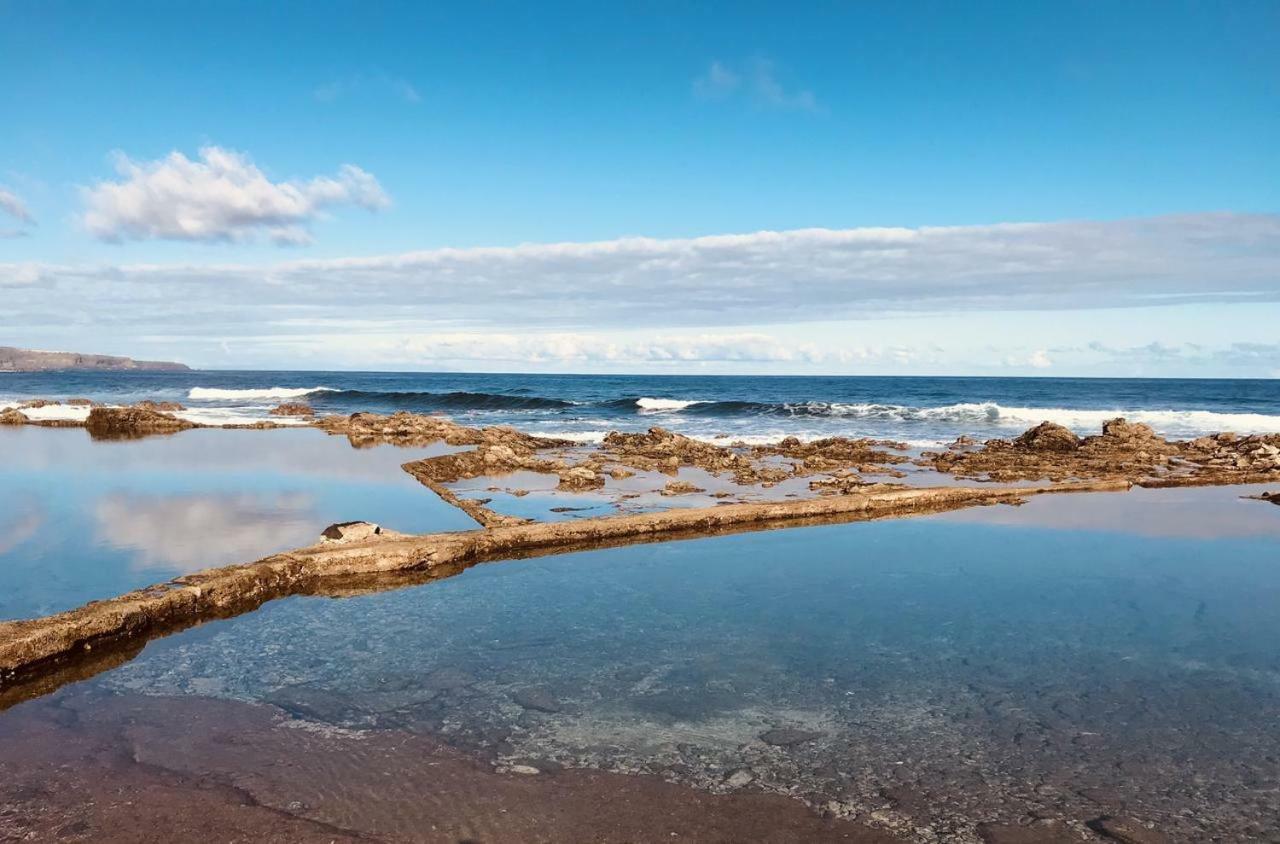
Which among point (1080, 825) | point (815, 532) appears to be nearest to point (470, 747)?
point (1080, 825)

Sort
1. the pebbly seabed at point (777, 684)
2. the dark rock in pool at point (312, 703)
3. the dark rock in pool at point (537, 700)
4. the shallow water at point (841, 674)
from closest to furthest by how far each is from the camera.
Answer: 1. the pebbly seabed at point (777, 684)
2. the shallow water at point (841, 674)
3. the dark rock in pool at point (312, 703)
4. the dark rock in pool at point (537, 700)

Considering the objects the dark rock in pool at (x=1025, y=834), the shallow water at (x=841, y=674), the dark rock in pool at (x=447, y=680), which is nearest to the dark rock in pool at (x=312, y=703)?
the shallow water at (x=841, y=674)

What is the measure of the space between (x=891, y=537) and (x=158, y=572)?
1058 centimetres

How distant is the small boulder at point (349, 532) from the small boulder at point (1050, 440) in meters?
23.6

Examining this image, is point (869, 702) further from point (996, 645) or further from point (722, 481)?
point (722, 481)

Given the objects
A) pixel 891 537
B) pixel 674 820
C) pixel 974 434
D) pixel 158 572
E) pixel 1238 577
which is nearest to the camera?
pixel 674 820

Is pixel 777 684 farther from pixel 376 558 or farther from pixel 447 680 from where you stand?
pixel 376 558

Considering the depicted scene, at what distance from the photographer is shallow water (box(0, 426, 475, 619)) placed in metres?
10.3

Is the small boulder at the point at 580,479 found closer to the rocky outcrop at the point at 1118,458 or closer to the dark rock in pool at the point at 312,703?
the rocky outcrop at the point at 1118,458

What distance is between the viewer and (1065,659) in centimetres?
805

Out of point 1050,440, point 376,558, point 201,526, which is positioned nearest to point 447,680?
point 376,558

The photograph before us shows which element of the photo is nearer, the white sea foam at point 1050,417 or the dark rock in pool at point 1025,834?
the dark rock in pool at point 1025,834

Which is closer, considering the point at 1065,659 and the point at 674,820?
the point at 674,820

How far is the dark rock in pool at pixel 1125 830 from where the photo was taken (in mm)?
4969
